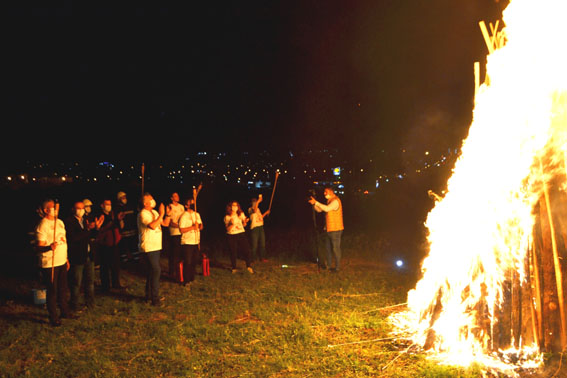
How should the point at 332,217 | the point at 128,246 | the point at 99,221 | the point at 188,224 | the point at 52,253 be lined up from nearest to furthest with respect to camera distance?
the point at 52,253
the point at 99,221
the point at 188,224
the point at 332,217
the point at 128,246

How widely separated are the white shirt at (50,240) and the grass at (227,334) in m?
1.20

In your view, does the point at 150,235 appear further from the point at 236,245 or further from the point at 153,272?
the point at 236,245

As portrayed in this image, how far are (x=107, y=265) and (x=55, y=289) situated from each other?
221 centimetres

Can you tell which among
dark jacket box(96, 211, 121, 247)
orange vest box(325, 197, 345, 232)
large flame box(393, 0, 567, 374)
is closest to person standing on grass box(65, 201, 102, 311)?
dark jacket box(96, 211, 121, 247)

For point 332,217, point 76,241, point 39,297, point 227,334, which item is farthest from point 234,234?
point 39,297

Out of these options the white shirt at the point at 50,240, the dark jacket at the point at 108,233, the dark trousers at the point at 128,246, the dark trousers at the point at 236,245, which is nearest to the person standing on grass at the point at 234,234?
the dark trousers at the point at 236,245

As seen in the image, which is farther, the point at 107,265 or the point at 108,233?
the point at 107,265

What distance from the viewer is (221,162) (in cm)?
2681

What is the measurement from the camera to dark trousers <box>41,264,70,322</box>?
24.0 ft

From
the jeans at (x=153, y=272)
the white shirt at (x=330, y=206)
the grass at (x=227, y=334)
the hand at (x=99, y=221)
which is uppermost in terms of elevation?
the white shirt at (x=330, y=206)

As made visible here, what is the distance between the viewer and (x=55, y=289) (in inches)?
294

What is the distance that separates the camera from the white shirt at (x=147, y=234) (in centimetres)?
828

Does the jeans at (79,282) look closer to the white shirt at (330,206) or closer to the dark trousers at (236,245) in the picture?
the dark trousers at (236,245)

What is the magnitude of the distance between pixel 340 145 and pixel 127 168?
53.8 feet
